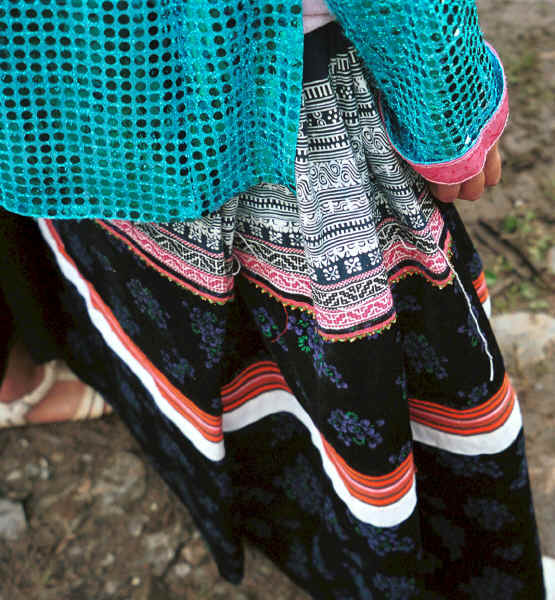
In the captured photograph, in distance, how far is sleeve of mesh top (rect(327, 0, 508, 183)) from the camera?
23.5 inches

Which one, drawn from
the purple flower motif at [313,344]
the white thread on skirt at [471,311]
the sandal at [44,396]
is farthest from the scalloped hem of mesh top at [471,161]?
the sandal at [44,396]

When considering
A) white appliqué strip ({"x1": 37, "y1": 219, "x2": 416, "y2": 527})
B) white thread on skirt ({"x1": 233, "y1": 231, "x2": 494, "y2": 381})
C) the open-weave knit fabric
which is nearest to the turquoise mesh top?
the open-weave knit fabric

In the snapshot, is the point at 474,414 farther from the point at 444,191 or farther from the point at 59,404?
the point at 59,404

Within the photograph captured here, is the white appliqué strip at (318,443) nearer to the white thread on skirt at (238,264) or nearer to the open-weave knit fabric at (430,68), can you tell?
the white thread on skirt at (238,264)

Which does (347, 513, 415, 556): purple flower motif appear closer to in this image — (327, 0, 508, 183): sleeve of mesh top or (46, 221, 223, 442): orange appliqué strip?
(46, 221, 223, 442): orange appliqué strip

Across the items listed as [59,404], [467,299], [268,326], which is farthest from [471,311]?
[59,404]

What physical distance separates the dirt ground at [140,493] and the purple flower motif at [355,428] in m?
0.74

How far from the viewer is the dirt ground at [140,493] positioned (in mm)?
1455

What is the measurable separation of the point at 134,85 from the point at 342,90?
252 millimetres


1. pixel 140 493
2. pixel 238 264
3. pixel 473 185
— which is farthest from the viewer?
pixel 140 493

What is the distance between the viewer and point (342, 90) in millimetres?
738

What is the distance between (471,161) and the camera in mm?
709

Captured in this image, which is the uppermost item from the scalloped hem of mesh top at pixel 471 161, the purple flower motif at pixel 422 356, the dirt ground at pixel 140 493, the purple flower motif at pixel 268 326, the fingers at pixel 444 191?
the scalloped hem of mesh top at pixel 471 161

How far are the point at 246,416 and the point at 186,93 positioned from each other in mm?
650
